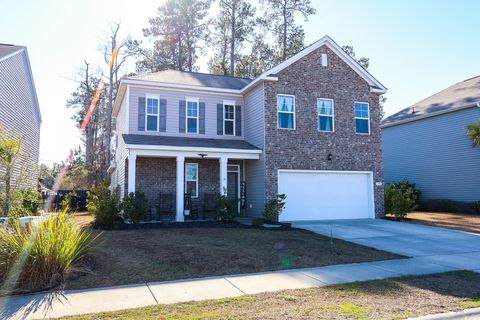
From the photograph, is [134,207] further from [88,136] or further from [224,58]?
[88,136]

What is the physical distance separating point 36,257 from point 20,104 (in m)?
16.3

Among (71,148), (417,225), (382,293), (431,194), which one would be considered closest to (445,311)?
(382,293)

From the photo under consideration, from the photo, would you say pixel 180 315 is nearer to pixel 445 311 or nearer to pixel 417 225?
pixel 445 311

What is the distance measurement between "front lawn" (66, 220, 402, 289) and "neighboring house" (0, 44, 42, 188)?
7.10 meters

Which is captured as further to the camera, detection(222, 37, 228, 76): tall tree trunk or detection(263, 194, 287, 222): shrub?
detection(222, 37, 228, 76): tall tree trunk

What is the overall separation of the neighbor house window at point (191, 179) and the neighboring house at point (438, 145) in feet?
48.1

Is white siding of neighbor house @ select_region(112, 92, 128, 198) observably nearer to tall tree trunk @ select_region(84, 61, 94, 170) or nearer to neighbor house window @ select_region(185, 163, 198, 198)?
neighbor house window @ select_region(185, 163, 198, 198)

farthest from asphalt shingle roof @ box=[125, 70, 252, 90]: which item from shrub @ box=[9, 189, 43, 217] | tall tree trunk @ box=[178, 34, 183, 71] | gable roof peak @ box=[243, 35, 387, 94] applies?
tall tree trunk @ box=[178, 34, 183, 71]

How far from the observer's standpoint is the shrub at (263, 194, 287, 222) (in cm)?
1411

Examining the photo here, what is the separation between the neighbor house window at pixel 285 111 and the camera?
630 inches

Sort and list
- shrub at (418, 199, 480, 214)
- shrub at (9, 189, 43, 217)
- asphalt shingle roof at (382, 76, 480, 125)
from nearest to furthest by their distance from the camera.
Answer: shrub at (9, 189, 43, 217)
shrub at (418, 199, 480, 214)
asphalt shingle roof at (382, 76, 480, 125)

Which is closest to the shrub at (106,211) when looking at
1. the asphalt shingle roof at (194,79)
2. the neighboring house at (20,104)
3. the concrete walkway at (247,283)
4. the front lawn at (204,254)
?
the front lawn at (204,254)

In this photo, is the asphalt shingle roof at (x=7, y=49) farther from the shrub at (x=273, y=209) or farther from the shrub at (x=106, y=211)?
the shrub at (x=273, y=209)

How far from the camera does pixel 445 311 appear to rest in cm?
497
